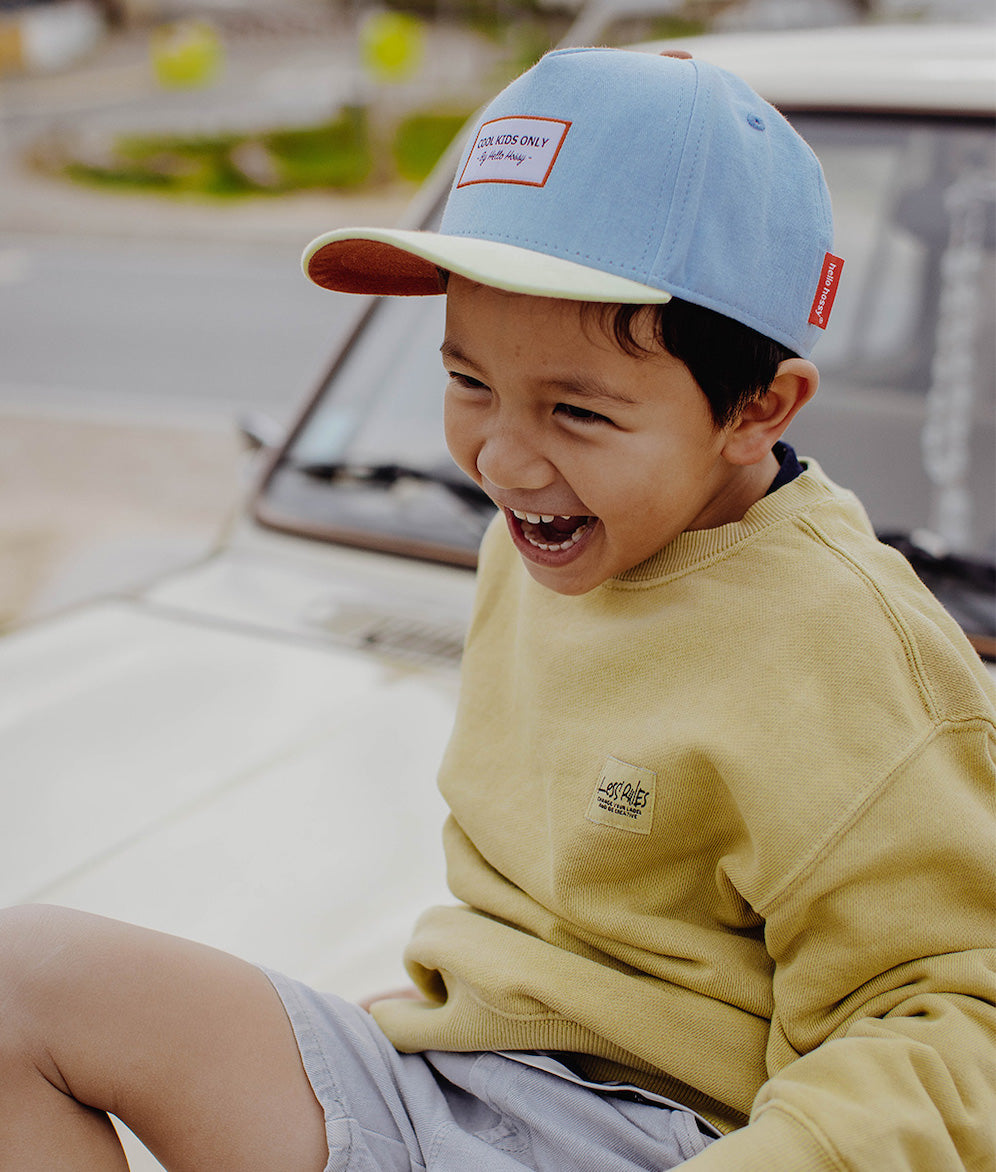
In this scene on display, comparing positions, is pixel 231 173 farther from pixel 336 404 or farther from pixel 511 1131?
pixel 511 1131

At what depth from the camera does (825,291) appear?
1.06 meters

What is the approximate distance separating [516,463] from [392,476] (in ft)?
3.75

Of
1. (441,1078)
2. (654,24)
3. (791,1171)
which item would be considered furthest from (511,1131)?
(654,24)

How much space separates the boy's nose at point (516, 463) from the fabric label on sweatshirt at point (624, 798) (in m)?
0.26

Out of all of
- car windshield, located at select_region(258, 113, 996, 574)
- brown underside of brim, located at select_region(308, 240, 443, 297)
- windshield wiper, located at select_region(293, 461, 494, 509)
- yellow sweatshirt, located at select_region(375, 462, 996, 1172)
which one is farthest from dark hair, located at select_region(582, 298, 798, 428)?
windshield wiper, located at select_region(293, 461, 494, 509)

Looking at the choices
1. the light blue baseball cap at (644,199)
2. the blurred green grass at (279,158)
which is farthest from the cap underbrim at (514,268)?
the blurred green grass at (279,158)

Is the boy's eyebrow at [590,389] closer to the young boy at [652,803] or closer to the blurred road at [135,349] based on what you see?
the young boy at [652,803]

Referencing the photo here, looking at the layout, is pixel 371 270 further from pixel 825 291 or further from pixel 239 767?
pixel 239 767

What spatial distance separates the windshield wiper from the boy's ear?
0.96 metres

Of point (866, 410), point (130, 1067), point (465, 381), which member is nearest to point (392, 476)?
point (866, 410)

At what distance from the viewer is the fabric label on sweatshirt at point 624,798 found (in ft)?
3.52

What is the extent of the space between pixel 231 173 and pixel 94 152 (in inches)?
136

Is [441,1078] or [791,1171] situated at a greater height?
[791,1171]

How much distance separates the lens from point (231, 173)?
1756 centimetres
